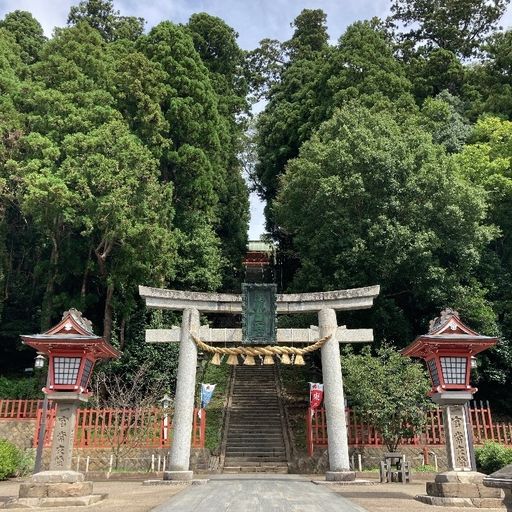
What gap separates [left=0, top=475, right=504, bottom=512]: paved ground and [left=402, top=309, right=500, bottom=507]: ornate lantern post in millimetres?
803

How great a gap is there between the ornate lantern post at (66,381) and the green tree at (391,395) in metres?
7.20

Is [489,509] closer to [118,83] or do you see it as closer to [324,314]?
[324,314]

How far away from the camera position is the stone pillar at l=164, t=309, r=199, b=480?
12.1 meters

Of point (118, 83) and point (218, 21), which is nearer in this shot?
point (118, 83)

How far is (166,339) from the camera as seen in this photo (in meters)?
13.4

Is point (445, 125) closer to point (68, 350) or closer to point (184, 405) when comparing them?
point (184, 405)

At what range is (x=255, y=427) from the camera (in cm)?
1720

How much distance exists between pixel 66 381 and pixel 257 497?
4108mm

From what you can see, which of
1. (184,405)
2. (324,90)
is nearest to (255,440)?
(184,405)

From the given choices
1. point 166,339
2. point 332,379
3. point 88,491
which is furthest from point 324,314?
point 88,491

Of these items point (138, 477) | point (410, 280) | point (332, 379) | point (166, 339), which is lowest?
point (138, 477)

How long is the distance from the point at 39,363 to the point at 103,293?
715 cm

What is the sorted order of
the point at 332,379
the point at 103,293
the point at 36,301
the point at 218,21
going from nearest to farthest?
the point at 332,379, the point at 103,293, the point at 36,301, the point at 218,21

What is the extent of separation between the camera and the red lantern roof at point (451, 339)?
9.59m
